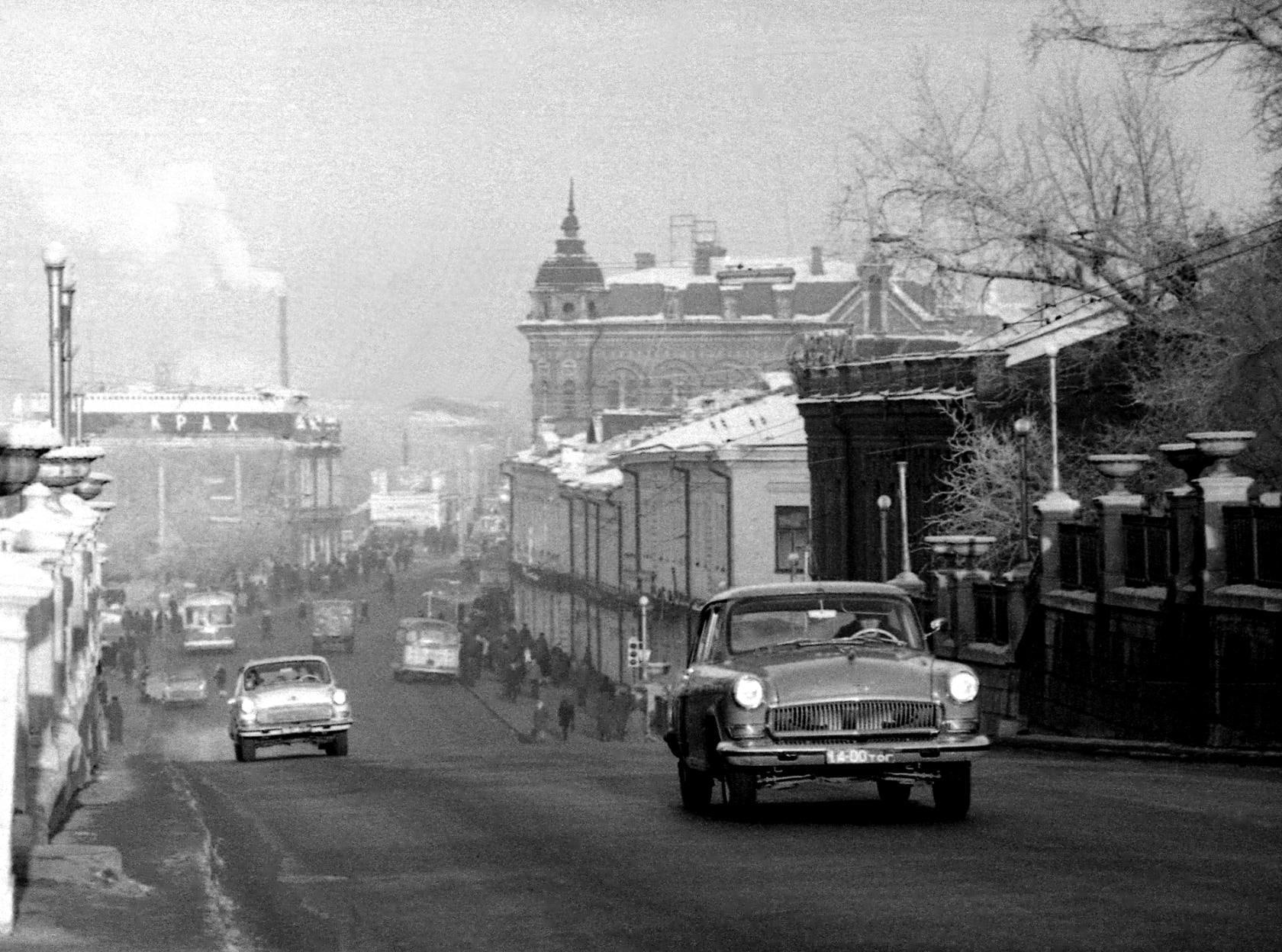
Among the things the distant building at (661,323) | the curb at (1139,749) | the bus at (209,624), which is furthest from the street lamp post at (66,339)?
the distant building at (661,323)

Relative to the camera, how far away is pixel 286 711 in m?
36.9

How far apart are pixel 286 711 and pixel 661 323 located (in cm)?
13820

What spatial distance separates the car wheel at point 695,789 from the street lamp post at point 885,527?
37403mm

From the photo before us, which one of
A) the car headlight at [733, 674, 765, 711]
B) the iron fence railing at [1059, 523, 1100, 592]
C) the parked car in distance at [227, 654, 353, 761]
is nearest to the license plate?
the car headlight at [733, 674, 765, 711]

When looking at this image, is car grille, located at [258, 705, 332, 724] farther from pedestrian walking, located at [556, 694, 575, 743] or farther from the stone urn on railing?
pedestrian walking, located at [556, 694, 575, 743]

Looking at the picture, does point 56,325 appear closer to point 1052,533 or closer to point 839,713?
point 1052,533

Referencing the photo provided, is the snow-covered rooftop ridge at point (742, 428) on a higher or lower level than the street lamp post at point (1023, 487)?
higher

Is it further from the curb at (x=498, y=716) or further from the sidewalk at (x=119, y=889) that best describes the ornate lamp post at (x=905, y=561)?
the sidewalk at (x=119, y=889)

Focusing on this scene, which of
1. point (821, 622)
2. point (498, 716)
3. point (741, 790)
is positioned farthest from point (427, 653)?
point (741, 790)

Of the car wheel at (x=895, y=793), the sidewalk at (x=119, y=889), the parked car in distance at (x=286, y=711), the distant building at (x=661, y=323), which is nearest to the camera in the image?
the sidewalk at (x=119, y=889)

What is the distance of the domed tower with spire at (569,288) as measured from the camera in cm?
18025

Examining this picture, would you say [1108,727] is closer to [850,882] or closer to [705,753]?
[705,753]

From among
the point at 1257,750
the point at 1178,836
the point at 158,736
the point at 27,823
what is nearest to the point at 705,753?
the point at 1178,836

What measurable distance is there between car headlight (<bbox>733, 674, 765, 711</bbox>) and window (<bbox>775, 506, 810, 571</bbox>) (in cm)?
5555
